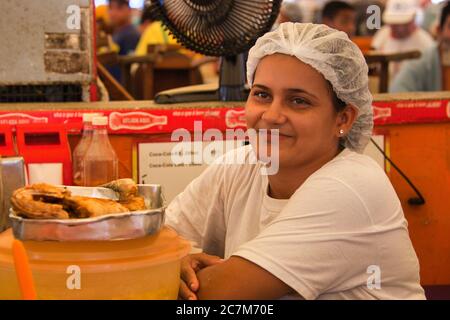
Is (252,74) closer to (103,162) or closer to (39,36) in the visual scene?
(103,162)

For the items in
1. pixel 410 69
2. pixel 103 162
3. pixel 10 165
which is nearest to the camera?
pixel 10 165

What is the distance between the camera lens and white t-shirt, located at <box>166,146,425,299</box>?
70.0 inches

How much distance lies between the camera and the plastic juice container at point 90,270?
1.44 m

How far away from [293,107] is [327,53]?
160 millimetres

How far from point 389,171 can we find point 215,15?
2.78 feet

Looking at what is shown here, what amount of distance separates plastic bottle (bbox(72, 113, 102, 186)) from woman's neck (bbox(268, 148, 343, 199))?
2.43ft

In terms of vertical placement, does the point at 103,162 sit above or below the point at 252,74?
below

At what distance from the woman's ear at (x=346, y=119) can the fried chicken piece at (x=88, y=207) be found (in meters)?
0.75

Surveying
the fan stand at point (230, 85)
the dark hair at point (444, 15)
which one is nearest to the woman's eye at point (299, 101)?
the fan stand at point (230, 85)

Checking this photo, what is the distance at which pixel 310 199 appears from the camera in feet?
6.14

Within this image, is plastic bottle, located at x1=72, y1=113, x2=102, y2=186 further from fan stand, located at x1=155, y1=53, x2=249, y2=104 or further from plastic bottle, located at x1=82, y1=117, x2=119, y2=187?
fan stand, located at x1=155, y1=53, x2=249, y2=104

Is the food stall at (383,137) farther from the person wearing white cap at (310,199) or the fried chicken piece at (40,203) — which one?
the fried chicken piece at (40,203)
